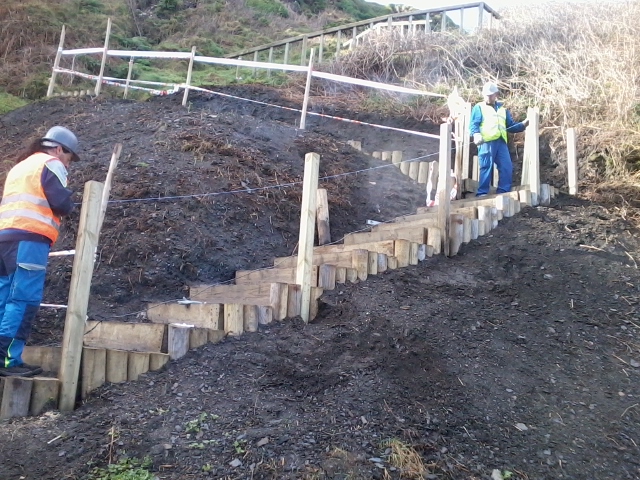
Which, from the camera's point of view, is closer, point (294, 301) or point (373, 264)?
point (294, 301)

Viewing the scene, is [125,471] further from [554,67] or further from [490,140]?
[554,67]

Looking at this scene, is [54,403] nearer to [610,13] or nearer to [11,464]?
[11,464]

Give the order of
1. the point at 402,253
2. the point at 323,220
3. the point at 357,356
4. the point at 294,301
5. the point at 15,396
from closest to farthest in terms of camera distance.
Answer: the point at 15,396 → the point at 357,356 → the point at 294,301 → the point at 402,253 → the point at 323,220

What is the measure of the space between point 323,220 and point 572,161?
3.36m

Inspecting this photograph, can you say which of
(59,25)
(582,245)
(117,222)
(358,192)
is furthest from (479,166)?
(59,25)

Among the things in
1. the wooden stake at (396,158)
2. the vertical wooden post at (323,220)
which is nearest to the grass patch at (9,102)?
the wooden stake at (396,158)

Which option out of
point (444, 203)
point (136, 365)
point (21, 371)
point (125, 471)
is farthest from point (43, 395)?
point (444, 203)

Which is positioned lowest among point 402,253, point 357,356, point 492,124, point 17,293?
point 357,356

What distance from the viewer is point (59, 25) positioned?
18.0 meters

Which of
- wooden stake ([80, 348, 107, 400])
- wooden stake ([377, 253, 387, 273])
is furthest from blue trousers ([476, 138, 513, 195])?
wooden stake ([80, 348, 107, 400])

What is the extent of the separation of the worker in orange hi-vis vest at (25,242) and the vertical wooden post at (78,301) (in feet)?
0.97

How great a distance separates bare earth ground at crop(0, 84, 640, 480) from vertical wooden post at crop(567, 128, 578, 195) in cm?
23

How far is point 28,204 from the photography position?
4508 mm

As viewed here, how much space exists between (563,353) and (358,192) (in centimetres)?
433
